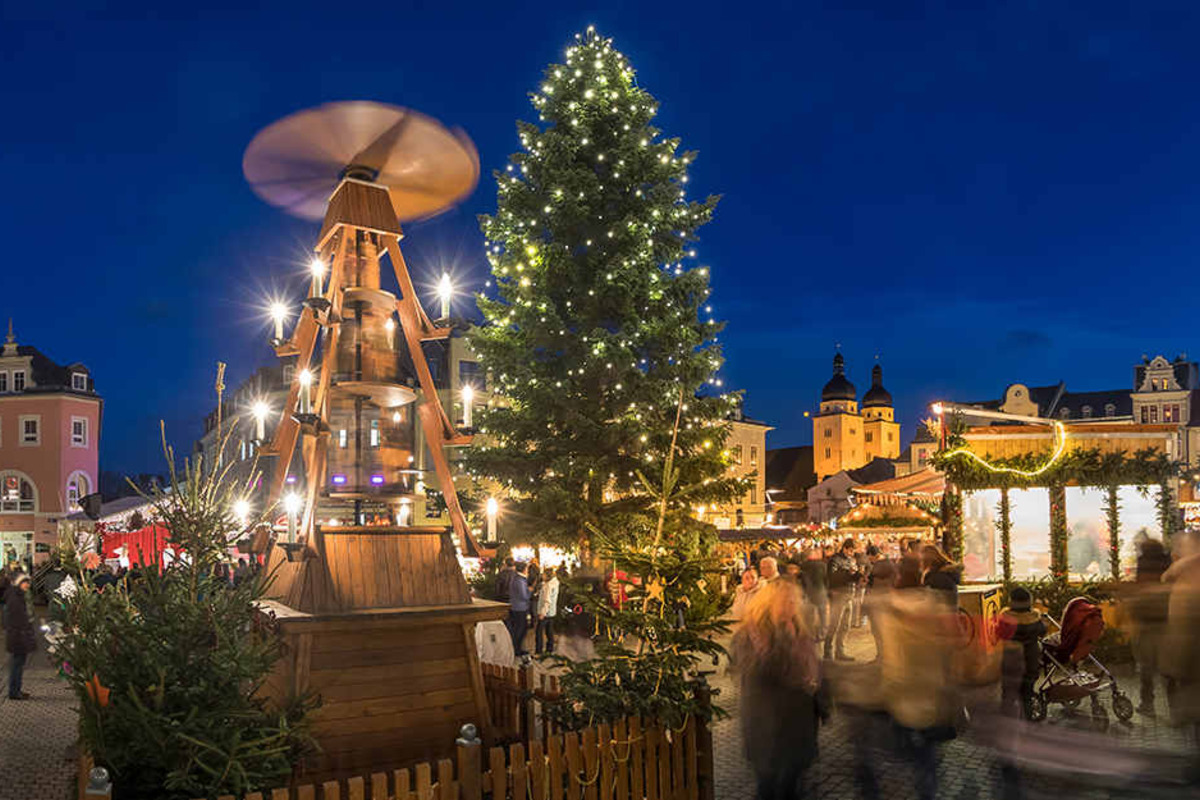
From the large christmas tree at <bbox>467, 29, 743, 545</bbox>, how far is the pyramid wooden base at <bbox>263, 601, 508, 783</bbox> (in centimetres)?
979

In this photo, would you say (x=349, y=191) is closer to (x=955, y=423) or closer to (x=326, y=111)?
(x=326, y=111)

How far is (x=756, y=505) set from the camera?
81.5 metres

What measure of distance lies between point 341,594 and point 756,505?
7487cm

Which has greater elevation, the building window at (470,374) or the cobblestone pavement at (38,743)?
the building window at (470,374)

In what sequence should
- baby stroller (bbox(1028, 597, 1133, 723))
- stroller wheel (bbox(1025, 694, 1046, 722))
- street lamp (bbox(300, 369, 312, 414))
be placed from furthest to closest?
1. stroller wheel (bbox(1025, 694, 1046, 722))
2. baby stroller (bbox(1028, 597, 1133, 723))
3. street lamp (bbox(300, 369, 312, 414))

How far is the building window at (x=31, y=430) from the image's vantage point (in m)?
50.8

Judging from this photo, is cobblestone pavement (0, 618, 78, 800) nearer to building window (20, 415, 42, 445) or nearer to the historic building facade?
building window (20, 415, 42, 445)

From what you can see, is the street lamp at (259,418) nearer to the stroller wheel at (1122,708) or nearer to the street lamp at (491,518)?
the street lamp at (491,518)

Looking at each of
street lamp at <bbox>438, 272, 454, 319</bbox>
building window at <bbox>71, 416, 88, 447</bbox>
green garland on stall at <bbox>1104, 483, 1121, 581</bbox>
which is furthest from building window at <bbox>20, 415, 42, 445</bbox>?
green garland on stall at <bbox>1104, 483, 1121, 581</bbox>

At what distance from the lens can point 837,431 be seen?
116062 mm

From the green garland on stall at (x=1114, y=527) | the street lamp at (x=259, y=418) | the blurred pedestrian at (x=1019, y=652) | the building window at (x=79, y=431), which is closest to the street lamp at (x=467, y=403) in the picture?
the street lamp at (x=259, y=418)

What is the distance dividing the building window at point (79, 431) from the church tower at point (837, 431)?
265 feet

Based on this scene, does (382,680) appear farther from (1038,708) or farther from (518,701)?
(1038,708)

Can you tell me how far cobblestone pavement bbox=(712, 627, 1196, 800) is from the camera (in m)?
8.29
